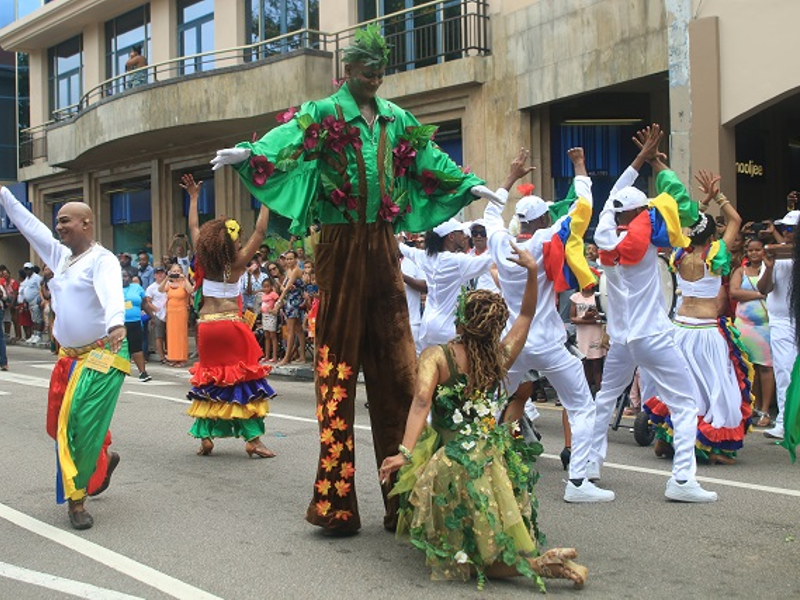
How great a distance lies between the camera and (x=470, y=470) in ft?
16.6

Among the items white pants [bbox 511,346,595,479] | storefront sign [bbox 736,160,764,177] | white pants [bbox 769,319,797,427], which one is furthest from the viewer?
storefront sign [bbox 736,160,764,177]

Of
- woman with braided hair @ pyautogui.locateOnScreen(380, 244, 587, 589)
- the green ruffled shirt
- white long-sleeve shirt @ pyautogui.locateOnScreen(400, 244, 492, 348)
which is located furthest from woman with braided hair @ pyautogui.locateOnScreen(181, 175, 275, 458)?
woman with braided hair @ pyautogui.locateOnScreen(380, 244, 587, 589)

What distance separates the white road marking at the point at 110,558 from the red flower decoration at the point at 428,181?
2.50 metres

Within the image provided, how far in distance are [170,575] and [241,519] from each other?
1212 millimetres

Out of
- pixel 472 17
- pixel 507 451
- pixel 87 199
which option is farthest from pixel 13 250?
pixel 507 451

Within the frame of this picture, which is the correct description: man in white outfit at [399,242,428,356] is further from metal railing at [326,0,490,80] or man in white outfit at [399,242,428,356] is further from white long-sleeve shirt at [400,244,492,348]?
metal railing at [326,0,490,80]

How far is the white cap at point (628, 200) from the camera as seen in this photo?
24.0 feet

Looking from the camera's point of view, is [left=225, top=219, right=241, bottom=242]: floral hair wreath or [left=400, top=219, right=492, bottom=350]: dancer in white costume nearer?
[left=225, top=219, right=241, bottom=242]: floral hair wreath

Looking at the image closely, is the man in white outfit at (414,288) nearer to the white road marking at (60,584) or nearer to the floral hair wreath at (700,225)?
the floral hair wreath at (700,225)

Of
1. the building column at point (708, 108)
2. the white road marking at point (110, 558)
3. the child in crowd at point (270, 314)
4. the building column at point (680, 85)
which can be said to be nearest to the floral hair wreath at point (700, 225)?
the white road marking at point (110, 558)

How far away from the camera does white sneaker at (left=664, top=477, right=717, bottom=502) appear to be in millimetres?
6816

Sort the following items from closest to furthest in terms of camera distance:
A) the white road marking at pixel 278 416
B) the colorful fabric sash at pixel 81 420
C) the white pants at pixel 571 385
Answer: the colorful fabric sash at pixel 81 420
the white pants at pixel 571 385
the white road marking at pixel 278 416

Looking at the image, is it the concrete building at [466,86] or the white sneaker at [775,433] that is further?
the concrete building at [466,86]

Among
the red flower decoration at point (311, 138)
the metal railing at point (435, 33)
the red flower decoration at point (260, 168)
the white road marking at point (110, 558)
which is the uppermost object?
the metal railing at point (435, 33)
